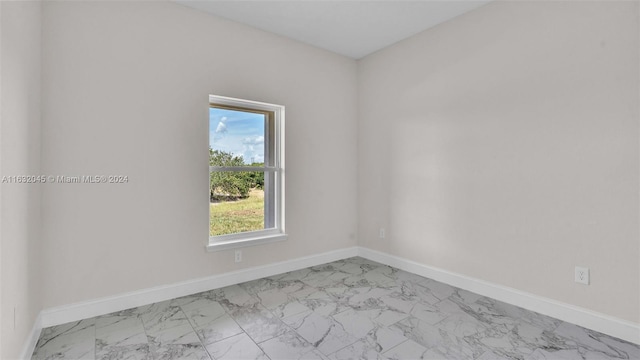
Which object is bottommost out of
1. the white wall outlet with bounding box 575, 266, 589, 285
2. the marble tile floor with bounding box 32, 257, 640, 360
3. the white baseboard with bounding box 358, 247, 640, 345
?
the marble tile floor with bounding box 32, 257, 640, 360

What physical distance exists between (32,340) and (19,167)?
109 cm

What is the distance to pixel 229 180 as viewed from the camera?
317cm

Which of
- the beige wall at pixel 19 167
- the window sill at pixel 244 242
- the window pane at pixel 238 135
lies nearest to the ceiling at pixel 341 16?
the window pane at pixel 238 135

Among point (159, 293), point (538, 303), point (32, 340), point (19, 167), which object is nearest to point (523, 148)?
point (538, 303)

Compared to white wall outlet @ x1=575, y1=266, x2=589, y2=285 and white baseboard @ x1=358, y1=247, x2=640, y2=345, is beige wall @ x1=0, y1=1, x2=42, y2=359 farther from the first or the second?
white wall outlet @ x1=575, y1=266, x2=589, y2=285

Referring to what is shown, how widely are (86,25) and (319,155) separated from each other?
2.44m

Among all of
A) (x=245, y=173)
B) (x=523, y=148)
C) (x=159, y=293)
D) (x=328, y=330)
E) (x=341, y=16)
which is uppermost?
(x=341, y=16)

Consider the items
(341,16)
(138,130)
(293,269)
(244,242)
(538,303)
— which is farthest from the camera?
(293,269)

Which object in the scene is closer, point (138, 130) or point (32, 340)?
point (32, 340)

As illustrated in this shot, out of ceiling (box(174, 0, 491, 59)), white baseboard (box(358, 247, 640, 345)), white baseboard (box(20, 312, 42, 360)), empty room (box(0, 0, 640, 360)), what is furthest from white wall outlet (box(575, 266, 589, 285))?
white baseboard (box(20, 312, 42, 360))

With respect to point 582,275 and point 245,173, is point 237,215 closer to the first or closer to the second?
point 245,173

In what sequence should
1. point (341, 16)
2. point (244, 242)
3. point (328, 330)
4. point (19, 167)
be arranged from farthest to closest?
point (244, 242) < point (341, 16) < point (328, 330) < point (19, 167)

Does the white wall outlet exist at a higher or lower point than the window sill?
lower

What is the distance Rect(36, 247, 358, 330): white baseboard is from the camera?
2248 millimetres
